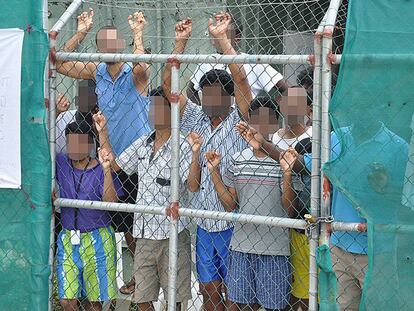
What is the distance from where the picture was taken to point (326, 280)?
367 cm

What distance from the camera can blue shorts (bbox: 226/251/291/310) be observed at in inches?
168

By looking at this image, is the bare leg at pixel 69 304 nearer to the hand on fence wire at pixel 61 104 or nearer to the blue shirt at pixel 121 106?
the blue shirt at pixel 121 106

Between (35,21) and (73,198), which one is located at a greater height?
(35,21)

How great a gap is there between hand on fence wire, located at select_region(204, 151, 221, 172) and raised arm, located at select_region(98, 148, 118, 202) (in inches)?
25.3

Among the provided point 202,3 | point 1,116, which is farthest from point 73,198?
→ point 202,3

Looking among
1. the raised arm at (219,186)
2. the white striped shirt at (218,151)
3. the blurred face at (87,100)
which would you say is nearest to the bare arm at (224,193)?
the raised arm at (219,186)

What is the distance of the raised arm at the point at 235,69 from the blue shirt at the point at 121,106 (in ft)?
2.22

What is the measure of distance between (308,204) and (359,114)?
0.73 metres

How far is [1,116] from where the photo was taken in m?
4.22

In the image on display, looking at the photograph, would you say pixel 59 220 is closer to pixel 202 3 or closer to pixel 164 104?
pixel 164 104

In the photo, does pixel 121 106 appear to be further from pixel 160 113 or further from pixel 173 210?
pixel 173 210

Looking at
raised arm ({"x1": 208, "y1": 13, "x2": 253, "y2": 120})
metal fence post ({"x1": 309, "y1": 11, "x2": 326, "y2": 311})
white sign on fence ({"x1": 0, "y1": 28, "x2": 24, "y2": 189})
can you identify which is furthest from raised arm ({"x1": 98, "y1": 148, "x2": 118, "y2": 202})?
metal fence post ({"x1": 309, "y1": 11, "x2": 326, "y2": 311})

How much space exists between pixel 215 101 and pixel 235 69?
9.0 inches

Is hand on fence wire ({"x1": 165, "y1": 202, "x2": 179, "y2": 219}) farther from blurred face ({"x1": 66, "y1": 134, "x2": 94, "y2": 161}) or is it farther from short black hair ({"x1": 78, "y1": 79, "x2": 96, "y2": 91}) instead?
short black hair ({"x1": 78, "y1": 79, "x2": 96, "y2": 91})
